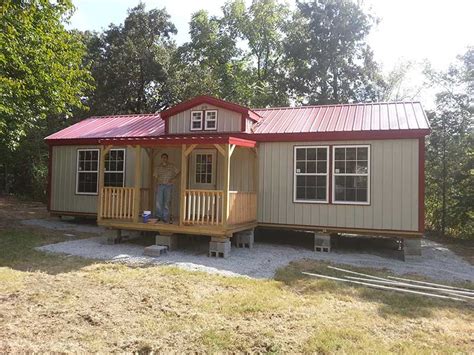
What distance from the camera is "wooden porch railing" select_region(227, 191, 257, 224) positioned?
8.84 m

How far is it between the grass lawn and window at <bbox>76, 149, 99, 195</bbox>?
19.7 ft

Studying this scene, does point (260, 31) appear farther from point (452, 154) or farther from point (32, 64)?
point (32, 64)

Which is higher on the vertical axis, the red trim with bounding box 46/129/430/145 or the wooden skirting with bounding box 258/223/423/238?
the red trim with bounding box 46/129/430/145

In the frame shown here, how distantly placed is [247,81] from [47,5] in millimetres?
19076

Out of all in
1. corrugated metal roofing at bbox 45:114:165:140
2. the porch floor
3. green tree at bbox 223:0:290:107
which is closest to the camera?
the porch floor

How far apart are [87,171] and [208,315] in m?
9.46

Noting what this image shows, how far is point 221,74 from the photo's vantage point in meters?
27.8

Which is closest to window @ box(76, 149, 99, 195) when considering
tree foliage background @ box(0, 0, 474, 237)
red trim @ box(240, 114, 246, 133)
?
tree foliage background @ box(0, 0, 474, 237)

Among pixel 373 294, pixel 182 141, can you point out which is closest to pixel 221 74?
pixel 182 141

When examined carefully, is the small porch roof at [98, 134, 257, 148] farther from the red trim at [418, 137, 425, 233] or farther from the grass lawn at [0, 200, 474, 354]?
the red trim at [418, 137, 425, 233]

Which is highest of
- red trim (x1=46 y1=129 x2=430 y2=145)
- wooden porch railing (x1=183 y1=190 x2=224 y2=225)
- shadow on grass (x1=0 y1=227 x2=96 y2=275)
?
red trim (x1=46 y1=129 x2=430 y2=145)

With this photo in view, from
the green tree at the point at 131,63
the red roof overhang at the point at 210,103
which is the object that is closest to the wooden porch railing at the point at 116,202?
the red roof overhang at the point at 210,103

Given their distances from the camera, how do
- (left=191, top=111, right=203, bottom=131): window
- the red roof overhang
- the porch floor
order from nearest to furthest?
the porch floor < the red roof overhang < (left=191, top=111, right=203, bottom=131): window

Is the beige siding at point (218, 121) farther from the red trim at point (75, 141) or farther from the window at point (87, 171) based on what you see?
the window at point (87, 171)
